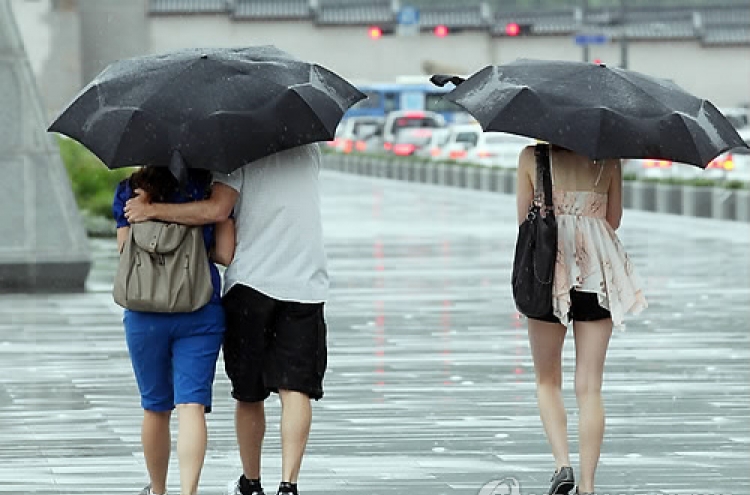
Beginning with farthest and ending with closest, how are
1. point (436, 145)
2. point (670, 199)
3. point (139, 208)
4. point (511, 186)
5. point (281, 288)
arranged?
point (436, 145)
point (511, 186)
point (670, 199)
point (281, 288)
point (139, 208)

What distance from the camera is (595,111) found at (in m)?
8.52

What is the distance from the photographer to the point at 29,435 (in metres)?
10.8

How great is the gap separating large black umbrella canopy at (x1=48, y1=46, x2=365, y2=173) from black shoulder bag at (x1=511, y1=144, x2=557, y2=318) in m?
0.96

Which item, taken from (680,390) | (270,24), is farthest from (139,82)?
(270,24)

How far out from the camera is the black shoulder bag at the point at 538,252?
8.57 meters

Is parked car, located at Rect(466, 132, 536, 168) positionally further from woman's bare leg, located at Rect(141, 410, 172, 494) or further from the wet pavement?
woman's bare leg, located at Rect(141, 410, 172, 494)

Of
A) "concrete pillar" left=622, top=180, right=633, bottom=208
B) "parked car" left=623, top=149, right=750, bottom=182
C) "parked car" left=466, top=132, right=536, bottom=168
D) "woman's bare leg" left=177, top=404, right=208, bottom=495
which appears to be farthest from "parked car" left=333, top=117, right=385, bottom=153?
"woman's bare leg" left=177, top=404, right=208, bottom=495

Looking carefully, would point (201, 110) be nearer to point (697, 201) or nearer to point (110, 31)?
point (697, 201)

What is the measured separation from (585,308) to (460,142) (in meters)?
50.7

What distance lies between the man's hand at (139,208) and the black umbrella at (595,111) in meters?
1.45

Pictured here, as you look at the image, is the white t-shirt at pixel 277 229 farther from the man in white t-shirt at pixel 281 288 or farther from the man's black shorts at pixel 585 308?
the man's black shorts at pixel 585 308

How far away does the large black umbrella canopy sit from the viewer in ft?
25.7

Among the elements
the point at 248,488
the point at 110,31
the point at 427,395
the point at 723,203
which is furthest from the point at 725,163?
the point at 248,488

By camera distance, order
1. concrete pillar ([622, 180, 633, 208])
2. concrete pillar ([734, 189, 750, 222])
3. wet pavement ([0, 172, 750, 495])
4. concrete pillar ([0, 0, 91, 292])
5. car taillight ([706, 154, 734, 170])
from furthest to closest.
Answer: car taillight ([706, 154, 734, 170]), concrete pillar ([622, 180, 633, 208]), concrete pillar ([734, 189, 750, 222]), concrete pillar ([0, 0, 91, 292]), wet pavement ([0, 172, 750, 495])
